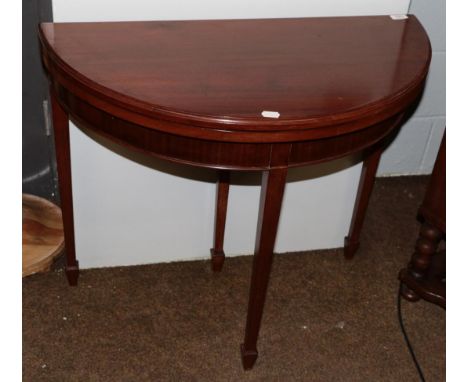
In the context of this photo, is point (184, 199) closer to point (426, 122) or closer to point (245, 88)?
point (245, 88)

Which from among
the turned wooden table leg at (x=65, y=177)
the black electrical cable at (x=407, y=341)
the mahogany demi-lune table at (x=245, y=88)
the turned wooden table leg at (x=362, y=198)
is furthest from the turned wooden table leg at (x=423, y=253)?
the turned wooden table leg at (x=65, y=177)

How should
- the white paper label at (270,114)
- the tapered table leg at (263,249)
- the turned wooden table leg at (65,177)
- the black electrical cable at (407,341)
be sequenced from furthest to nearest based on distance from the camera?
1. the black electrical cable at (407,341)
2. the turned wooden table leg at (65,177)
3. the tapered table leg at (263,249)
4. the white paper label at (270,114)

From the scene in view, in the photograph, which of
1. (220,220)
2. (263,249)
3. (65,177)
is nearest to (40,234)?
(65,177)

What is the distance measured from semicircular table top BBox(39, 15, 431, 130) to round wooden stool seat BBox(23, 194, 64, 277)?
691 millimetres

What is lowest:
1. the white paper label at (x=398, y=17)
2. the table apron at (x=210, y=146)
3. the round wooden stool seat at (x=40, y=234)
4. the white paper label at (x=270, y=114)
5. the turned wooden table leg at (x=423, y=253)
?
the round wooden stool seat at (x=40, y=234)

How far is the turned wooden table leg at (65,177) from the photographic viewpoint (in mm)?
1528

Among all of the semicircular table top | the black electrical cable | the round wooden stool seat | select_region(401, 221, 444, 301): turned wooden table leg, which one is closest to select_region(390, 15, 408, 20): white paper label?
the semicircular table top

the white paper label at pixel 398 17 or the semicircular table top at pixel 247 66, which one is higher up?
the white paper label at pixel 398 17

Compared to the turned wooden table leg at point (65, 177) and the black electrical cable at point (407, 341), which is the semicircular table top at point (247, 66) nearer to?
the turned wooden table leg at point (65, 177)

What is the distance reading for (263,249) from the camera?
1.39 metres

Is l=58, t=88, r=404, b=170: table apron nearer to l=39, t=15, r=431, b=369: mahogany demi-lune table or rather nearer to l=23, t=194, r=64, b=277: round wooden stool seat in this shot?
l=39, t=15, r=431, b=369: mahogany demi-lune table

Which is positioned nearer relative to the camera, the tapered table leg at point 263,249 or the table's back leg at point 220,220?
the tapered table leg at point 263,249

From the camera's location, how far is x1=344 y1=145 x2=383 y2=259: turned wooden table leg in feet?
5.84
